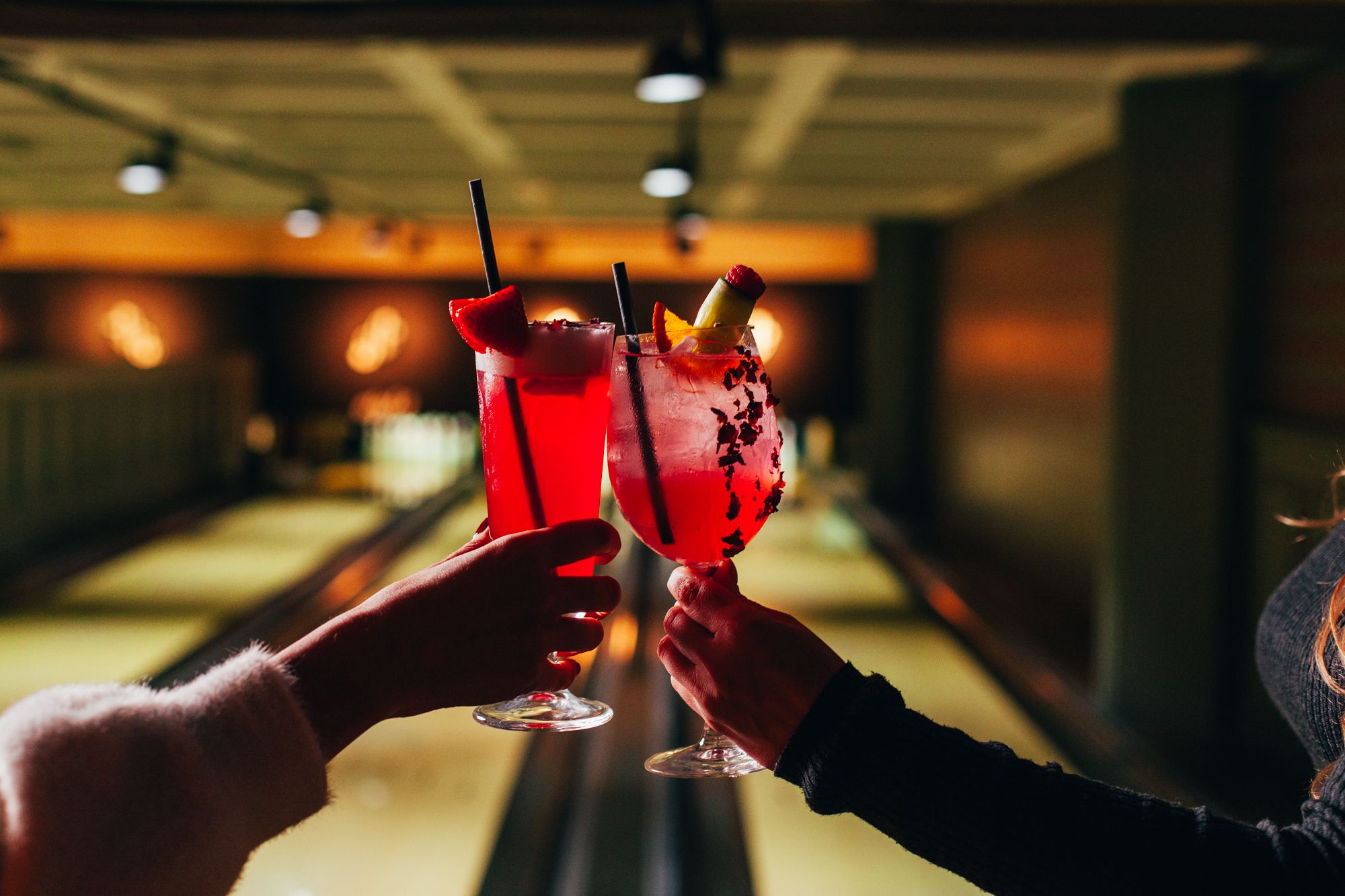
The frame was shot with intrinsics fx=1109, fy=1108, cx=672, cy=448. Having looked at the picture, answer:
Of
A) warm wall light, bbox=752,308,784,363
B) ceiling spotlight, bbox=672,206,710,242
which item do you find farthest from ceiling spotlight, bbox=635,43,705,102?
Result: warm wall light, bbox=752,308,784,363

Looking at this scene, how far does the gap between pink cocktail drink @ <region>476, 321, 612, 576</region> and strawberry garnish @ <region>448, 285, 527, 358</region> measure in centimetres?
2

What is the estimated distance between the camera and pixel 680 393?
965 millimetres

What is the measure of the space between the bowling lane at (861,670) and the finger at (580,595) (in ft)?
4.30

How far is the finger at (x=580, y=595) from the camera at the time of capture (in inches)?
36.4

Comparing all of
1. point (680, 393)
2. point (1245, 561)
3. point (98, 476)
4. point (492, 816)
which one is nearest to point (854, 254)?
point (98, 476)

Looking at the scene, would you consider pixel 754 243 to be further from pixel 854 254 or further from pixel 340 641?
pixel 340 641

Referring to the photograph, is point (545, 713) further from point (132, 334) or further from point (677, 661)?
point (132, 334)

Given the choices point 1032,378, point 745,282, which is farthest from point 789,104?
point 745,282

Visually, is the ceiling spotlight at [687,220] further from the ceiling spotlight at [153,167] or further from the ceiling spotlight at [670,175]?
the ceiling spotlight at [153,167]

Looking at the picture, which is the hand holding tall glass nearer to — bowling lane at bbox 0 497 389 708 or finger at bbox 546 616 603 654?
finger at bbox 546 616 603 654

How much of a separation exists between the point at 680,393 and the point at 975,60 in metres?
4.50

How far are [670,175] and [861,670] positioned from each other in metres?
3.06

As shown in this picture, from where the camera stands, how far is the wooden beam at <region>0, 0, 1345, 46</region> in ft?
10.3

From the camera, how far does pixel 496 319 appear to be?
94 centimetres
